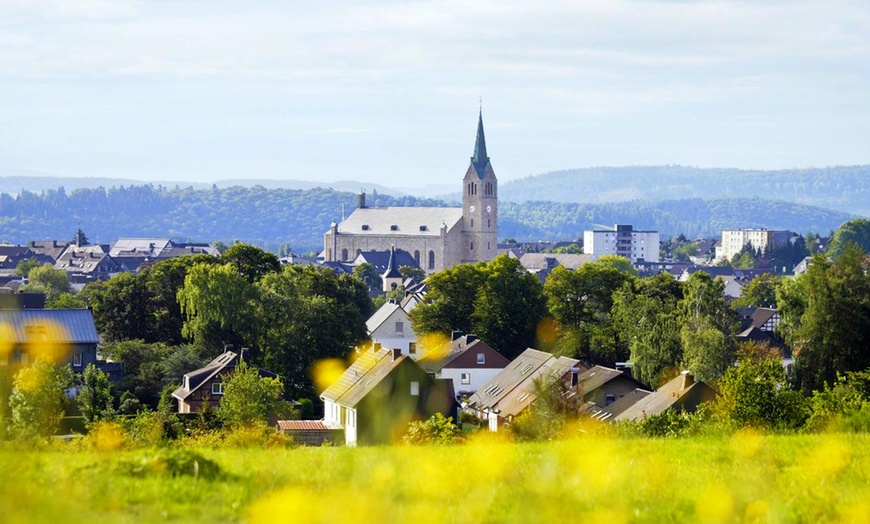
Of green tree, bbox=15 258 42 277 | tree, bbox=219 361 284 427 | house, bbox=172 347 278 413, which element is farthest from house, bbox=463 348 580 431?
green tree, bbox=15 258 42 277

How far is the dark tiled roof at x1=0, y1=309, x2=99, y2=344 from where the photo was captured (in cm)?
5522

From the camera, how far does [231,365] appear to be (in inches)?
1982

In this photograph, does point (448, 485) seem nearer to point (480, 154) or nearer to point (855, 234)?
point (480, 154)

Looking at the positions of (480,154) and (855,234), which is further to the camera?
(855,234)

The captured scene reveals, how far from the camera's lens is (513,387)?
50.1 metres

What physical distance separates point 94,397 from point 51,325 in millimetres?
12075

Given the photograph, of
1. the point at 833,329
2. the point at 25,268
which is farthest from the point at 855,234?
the point at 833,329

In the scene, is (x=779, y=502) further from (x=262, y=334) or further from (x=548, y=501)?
(x=262, y=334)

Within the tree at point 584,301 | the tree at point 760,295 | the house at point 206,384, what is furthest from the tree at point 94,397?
the tree at point 760,295

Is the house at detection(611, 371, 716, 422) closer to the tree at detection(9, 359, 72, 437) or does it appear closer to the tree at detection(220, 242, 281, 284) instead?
the tree at detection(9, 359, 72, 437)

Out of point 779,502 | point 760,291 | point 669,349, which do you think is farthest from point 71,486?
point 760,291

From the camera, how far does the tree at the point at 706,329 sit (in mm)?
52375

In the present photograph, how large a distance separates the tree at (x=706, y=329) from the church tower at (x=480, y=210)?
317 ft

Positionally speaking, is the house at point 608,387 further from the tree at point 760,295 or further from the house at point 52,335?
the tree at point 760,295
